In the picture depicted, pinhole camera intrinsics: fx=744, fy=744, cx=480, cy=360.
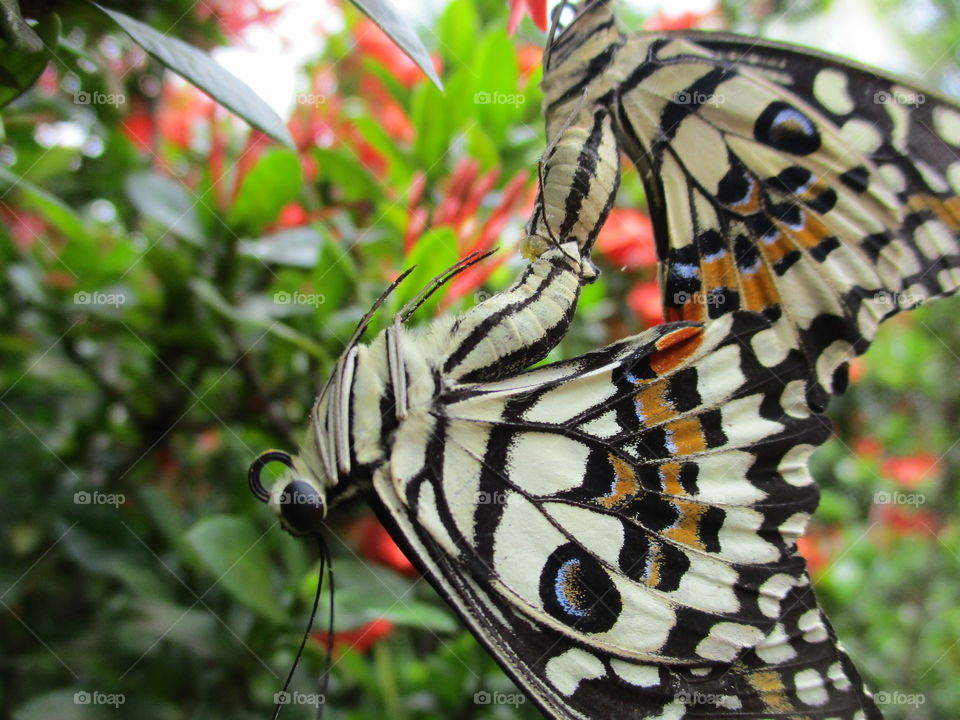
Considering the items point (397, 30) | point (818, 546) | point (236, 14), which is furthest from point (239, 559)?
point (818, 546)

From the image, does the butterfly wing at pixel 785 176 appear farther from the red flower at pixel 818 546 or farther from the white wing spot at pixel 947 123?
the red flower at pixel 818 546

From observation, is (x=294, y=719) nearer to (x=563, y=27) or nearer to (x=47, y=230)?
(x=563, y=27)

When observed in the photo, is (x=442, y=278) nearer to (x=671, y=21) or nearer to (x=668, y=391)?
(x=668, y=391)

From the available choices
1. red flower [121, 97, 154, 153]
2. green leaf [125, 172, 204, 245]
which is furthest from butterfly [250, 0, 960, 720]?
red flower [121, 97, 154, 153]

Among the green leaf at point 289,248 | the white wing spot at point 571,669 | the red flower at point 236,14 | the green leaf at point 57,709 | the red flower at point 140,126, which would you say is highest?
the red flower at point 236,14

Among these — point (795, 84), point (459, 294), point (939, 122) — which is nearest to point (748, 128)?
point (795, 84)

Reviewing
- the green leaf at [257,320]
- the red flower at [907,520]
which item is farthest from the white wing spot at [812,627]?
the red flower at [907,520]
